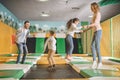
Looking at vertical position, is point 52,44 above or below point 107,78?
above

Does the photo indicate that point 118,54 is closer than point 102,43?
Yes

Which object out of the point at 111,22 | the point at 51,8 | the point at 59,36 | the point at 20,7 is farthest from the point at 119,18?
the point at 59,36

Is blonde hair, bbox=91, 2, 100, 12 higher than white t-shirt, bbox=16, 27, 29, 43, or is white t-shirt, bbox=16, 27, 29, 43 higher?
blonde hair, bbox=91, 2, 100, 12

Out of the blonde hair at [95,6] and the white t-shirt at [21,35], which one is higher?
the blonde hair at [95,6]

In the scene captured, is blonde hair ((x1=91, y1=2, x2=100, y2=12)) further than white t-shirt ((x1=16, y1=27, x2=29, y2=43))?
No

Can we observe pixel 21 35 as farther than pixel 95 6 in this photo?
Yes

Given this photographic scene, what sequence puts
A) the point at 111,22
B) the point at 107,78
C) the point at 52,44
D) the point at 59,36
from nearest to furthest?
1. the point at 107,78
2. the point at 52,44
3. the point at 111,22
4. the point at 59,36

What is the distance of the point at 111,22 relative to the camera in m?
11.9

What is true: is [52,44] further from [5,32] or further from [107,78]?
[5,32]

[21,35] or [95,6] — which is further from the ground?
[95,6]

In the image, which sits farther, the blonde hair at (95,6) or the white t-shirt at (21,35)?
the white t-shirt at (21,35)

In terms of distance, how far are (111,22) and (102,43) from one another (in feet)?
6.27

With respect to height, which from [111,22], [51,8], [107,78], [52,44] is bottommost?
[107,78]

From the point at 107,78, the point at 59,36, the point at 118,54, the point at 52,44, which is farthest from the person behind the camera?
the point at 59,36
